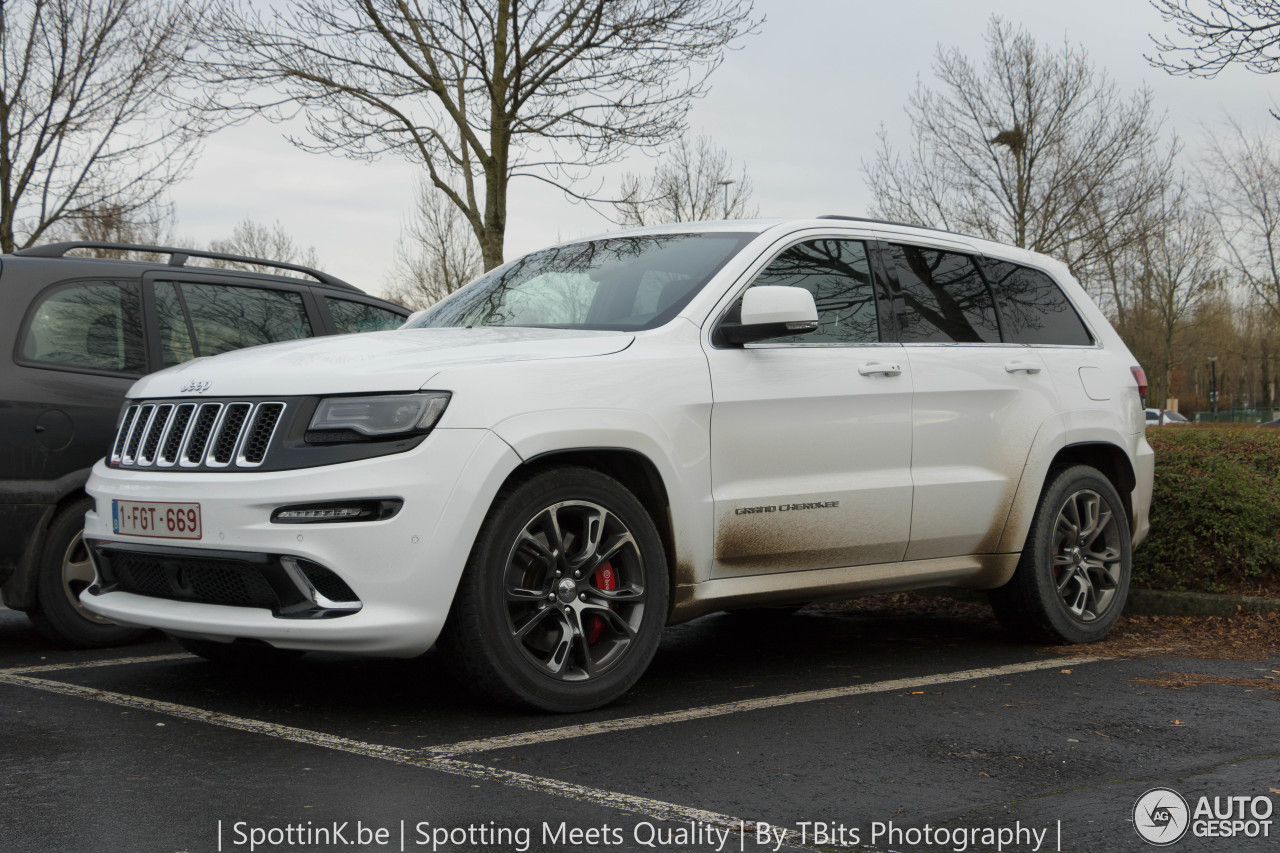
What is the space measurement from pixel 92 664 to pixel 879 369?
11.9ft

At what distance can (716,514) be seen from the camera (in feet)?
15.7

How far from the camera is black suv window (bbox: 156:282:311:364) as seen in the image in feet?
21.3

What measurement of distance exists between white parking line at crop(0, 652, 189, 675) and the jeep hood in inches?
57.1

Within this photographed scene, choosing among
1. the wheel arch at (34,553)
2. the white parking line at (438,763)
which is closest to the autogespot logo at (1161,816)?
the white parking line at (438,763)

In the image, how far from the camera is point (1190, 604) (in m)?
7.00

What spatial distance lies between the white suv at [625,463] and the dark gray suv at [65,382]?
3.55ft

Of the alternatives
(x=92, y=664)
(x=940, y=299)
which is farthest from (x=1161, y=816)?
(x=92, y=664)

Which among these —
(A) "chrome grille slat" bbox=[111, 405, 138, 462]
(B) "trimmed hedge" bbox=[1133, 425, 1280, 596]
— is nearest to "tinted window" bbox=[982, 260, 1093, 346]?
(B) "trimmed hedge" bbox=[1133, 425, 1280, 596]

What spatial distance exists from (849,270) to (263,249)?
4321 cm

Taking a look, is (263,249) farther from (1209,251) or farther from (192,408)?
(192,408)

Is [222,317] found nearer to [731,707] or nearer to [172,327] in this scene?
[172,327]

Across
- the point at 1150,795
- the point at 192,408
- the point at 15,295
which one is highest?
the point at 15,295

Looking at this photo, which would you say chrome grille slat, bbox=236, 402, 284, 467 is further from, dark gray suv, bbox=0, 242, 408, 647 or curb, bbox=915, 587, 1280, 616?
curb, bbox=915, 587, 1280, 616

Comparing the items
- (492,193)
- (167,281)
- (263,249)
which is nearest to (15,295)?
(167,281)
